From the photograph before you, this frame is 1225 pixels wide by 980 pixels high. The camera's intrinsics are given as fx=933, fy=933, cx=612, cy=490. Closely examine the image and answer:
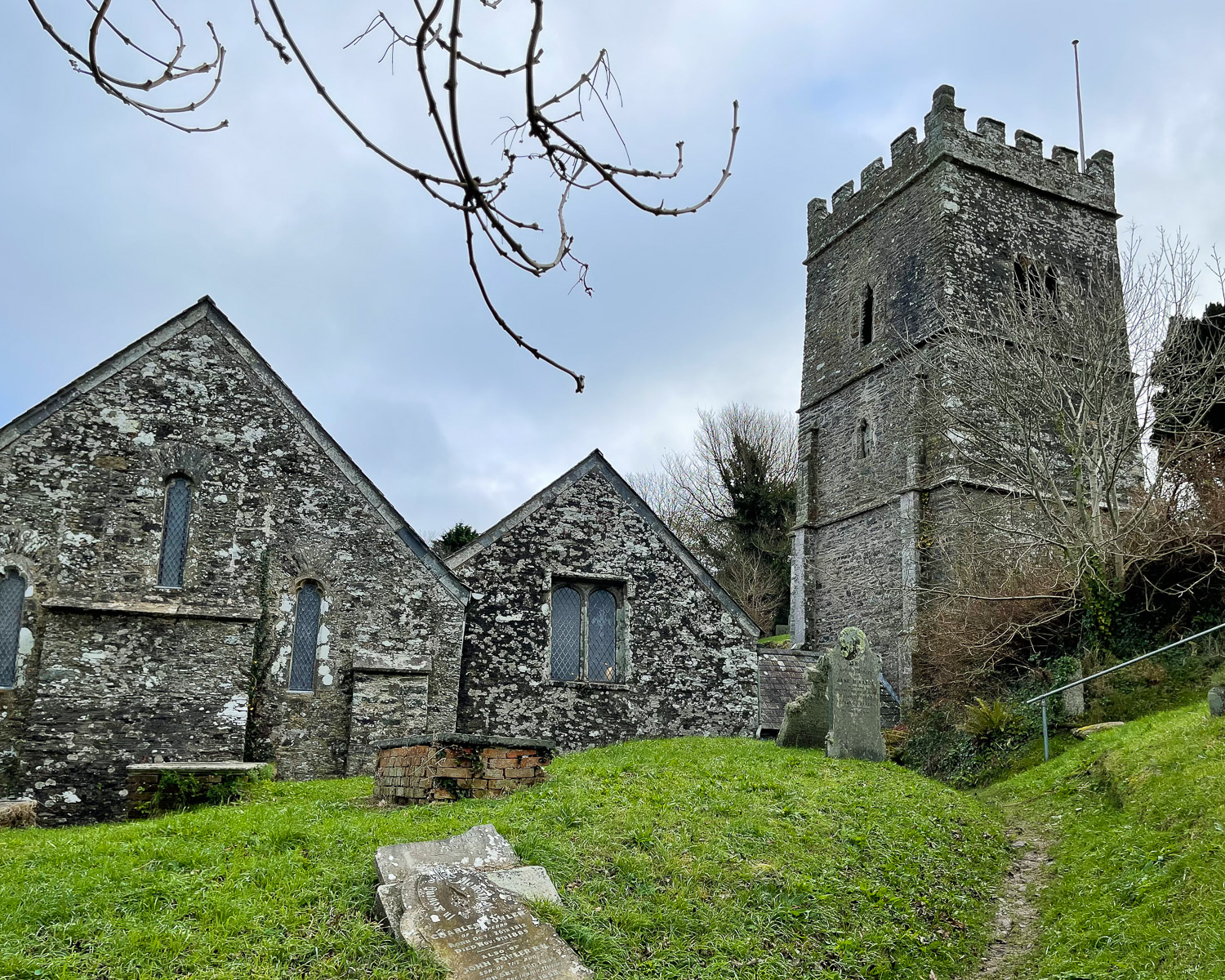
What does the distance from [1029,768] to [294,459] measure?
38.5 feet

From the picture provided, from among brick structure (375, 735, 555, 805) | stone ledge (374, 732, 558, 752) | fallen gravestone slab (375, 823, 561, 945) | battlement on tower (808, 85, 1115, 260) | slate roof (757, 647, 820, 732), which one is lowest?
fallen gravestone slab (375, 823, 561, 945)

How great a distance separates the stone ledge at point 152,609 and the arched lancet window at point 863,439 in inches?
716

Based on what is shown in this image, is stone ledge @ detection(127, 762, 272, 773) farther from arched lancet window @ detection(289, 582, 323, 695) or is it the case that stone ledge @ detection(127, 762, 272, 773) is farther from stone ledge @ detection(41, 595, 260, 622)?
arched lancet window @ detection(289, 582, 323, 695)

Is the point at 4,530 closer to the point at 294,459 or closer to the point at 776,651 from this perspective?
the point at 294,459

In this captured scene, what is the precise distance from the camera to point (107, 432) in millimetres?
12742

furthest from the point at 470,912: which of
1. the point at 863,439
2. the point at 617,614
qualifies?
the point at 863,439

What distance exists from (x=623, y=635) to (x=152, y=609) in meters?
7.33

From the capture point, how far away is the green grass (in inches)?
213

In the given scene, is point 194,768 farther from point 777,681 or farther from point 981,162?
point 981,162

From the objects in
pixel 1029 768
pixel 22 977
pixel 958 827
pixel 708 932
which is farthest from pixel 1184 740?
pixel 22 977

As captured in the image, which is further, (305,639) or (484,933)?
(305,639)

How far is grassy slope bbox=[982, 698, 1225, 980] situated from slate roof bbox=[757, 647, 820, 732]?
5361 mm

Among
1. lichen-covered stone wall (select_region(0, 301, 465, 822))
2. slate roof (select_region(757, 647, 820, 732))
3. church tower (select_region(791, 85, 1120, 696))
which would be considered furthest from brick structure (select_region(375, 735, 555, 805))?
church tower (select_region(791, 85, 1120, 696))

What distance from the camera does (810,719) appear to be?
572 inches
